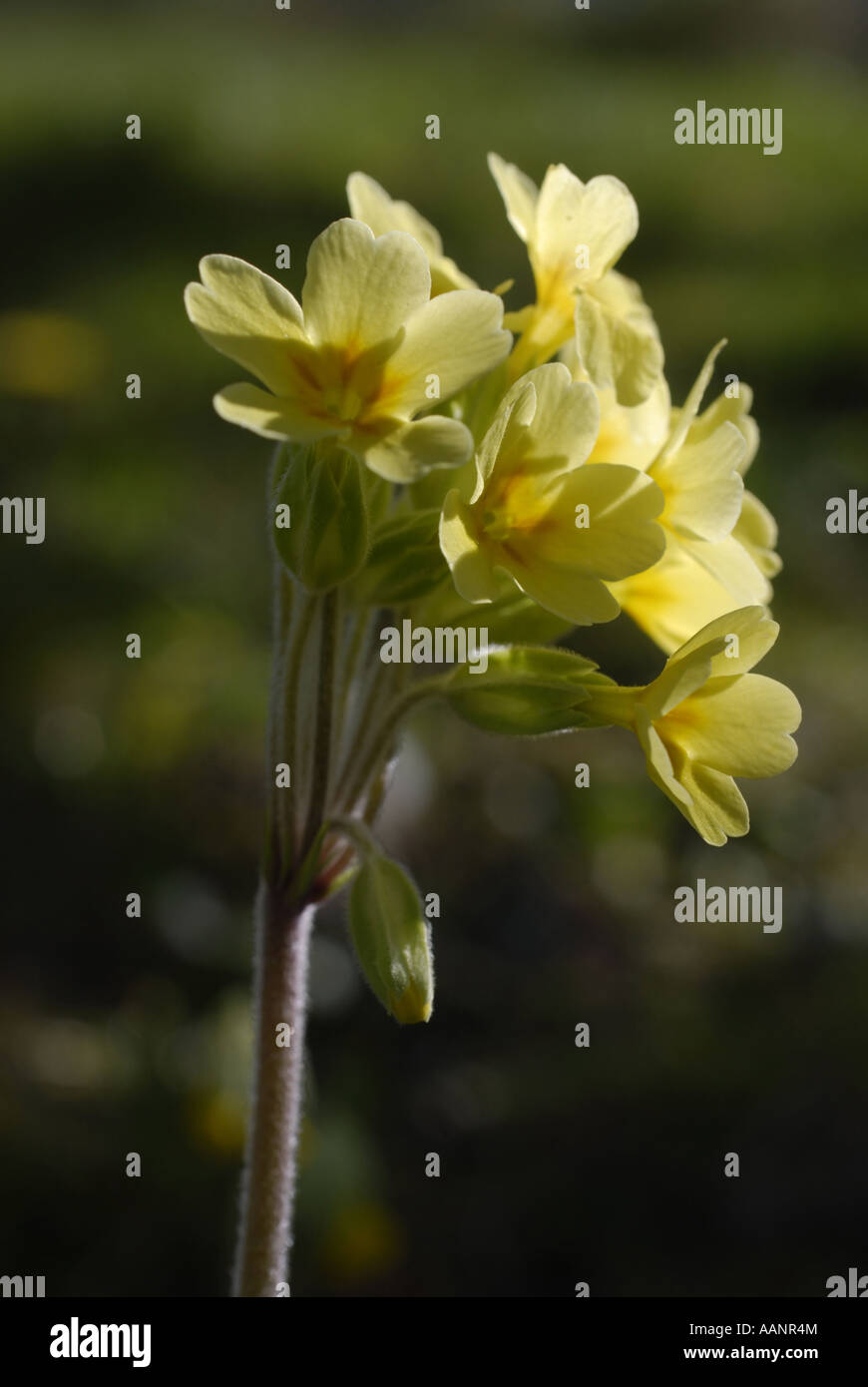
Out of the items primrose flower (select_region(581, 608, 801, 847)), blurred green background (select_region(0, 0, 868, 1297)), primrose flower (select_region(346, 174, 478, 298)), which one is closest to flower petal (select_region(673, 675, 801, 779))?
primrose flower (select_region(581, 608, 801, 847))

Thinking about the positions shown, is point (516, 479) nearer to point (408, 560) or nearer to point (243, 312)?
point (408, 560)

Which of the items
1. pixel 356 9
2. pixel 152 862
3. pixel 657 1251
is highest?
pixel 356 9

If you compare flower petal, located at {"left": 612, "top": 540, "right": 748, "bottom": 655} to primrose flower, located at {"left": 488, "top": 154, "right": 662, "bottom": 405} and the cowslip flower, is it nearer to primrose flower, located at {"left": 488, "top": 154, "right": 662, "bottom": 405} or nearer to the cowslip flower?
the cowslip flower

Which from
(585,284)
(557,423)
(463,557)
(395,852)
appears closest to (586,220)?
(585,284)

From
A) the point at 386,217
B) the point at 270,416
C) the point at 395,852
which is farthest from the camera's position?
the point at 395,852

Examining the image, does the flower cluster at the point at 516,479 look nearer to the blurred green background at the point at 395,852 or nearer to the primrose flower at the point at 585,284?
the primrose flower at the point at 585,284

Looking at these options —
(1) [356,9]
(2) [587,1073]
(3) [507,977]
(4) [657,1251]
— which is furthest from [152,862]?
(1) [356,9]

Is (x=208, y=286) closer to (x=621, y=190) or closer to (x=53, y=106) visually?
(x=621, y=190)
